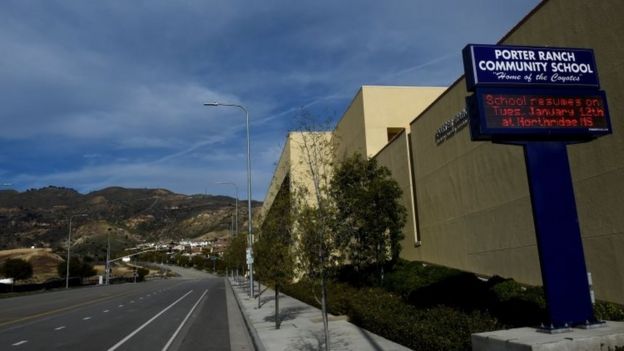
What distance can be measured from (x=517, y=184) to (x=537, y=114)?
5998 millimetres

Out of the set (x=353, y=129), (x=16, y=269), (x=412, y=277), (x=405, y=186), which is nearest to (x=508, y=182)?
(x=412, y=277)

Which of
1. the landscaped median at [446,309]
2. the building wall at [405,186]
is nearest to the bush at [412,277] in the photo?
the landscaped median at [446,309]

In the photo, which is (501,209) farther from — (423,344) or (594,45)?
(423,344)

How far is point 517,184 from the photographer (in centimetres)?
1420

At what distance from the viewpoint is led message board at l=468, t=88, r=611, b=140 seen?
8.44 m

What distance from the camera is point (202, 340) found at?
49.8 ft

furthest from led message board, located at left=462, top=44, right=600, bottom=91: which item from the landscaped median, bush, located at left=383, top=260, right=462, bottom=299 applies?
bush, located at left=383, top=260, right=462, bottom=299

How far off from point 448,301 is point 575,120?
18.9ft

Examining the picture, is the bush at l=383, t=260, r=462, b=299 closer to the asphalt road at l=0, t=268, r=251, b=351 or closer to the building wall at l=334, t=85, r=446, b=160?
the asphalt road at l=0, t=268, r=251, b=351

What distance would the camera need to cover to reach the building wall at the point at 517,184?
10688 millimetres

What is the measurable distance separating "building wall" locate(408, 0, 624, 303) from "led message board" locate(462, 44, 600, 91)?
81.5 inches

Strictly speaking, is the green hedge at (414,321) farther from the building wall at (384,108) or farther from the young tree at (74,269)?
the young tree at (74,269)

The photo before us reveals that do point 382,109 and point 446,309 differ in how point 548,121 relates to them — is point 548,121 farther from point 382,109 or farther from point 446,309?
point 382,109

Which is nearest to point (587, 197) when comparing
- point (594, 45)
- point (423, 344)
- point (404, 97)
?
point (594, 45)
